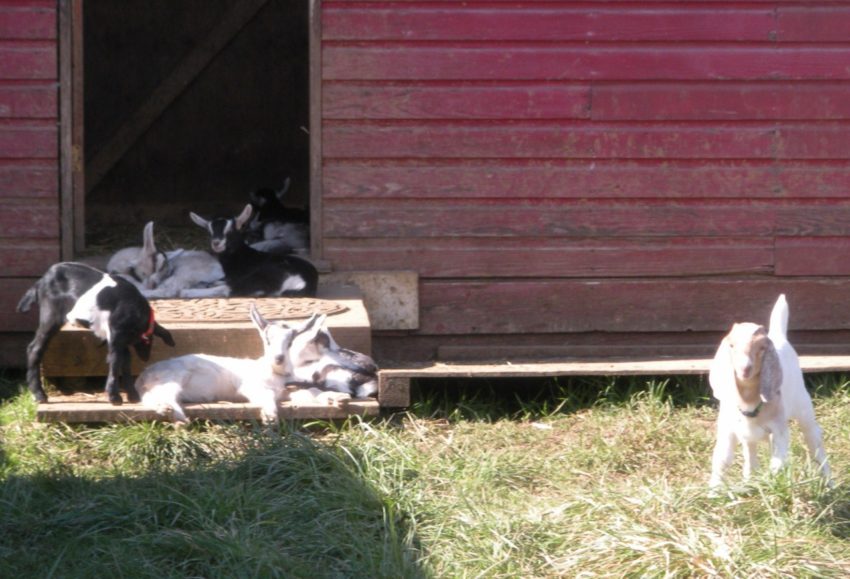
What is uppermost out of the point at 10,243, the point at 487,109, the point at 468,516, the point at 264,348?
the point at 487,109

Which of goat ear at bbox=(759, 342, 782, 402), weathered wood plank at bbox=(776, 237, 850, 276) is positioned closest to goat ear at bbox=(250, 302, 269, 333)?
goat ear at bbox=(759, 342, 782, 402)

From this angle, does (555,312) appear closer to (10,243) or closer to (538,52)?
(538,52)

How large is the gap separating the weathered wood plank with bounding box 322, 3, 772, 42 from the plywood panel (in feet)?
0.21

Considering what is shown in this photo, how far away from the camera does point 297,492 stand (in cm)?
555

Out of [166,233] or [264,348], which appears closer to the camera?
[264,348]

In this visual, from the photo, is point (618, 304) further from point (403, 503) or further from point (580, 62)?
point (403, 503)

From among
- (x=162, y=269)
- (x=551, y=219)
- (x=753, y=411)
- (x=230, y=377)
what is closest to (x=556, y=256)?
(x=551, y=219)

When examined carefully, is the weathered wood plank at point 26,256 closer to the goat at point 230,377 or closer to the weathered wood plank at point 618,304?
the goat at point 230,377

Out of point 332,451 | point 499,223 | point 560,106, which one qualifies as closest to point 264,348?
point 332,451

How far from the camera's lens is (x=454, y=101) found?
7.72 m

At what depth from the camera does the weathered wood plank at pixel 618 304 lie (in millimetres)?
7953

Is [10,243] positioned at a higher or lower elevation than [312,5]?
lower

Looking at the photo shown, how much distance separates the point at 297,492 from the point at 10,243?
3.04 meters

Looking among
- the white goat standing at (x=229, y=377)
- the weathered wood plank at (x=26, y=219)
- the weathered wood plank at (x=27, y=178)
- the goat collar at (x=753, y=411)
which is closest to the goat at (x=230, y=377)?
the white goat standing at (x=229, y=377)
